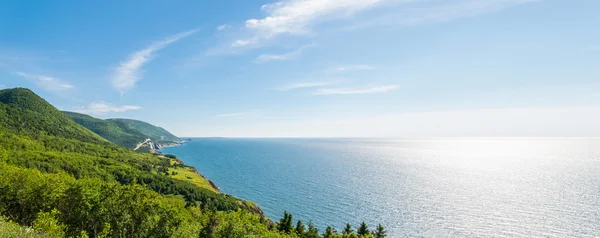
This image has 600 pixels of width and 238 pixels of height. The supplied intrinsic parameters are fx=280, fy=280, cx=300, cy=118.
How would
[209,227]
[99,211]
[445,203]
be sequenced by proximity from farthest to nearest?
[445,203]
[209,227]
[99,211]

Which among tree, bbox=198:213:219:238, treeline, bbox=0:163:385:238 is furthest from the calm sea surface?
treeline, bbox=0:163:385:238

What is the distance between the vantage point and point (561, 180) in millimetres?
176500

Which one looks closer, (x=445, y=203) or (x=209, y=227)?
(x=209, y=227)

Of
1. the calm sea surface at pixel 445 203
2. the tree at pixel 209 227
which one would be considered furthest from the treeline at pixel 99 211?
the calm sea surface at pixel 445 203

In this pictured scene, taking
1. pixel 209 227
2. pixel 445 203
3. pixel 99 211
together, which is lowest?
pixel 445 203

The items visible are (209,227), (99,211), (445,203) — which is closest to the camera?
(99,211)

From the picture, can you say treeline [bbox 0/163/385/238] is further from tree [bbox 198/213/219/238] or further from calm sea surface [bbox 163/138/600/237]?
calm sea surface [bbox 163/138/600/237]

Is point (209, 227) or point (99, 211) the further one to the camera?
point (209, 227)

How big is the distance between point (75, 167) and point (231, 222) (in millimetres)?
152964

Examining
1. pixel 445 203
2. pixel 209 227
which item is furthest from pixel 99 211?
pixel 445 203

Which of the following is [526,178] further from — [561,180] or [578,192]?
[578,192]

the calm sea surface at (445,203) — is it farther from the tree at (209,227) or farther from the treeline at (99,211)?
the treeline at (99,211)

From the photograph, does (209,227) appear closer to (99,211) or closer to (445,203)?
(99,211)

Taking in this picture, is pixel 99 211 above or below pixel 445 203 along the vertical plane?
above
